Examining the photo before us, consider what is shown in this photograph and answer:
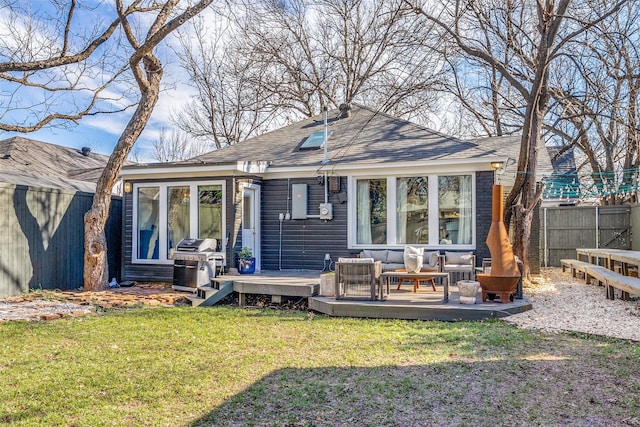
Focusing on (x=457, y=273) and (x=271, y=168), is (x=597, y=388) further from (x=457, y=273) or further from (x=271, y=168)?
(x=271, y=168)

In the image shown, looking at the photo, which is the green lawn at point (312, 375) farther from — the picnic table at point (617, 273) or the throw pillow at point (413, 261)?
the picnic table at point (617, 273)

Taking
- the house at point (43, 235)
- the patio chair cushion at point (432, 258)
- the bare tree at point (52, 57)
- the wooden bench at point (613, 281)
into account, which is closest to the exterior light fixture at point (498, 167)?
the patio chair cushion at point (432, 258)

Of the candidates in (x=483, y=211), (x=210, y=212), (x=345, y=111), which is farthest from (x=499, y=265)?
(x=345, y=111)

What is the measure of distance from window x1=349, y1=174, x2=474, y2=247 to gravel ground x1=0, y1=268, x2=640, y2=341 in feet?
6.01

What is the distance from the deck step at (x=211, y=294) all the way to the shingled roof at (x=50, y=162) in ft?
22.2

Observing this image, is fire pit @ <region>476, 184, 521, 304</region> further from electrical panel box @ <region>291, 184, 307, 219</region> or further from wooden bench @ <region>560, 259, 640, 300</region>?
electrical panel box @ <region>291, 184, 307, 219</region>

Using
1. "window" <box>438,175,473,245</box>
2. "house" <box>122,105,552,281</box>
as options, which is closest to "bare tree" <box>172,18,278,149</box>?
"house" <box>122,105,552,281</box>

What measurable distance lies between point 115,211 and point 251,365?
26.4 feet

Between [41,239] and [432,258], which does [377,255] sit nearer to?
[432,258]

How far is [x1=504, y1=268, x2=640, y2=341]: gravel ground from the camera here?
19.7ft

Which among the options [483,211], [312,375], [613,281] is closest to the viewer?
[312,375]

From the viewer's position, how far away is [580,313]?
698cm

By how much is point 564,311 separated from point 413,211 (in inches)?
136

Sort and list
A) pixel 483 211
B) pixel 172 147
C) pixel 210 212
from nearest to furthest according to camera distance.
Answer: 1. pixel 483 211
2. pixel 210 212
3. pixel 172 147
